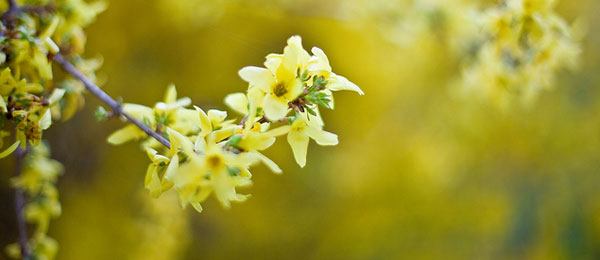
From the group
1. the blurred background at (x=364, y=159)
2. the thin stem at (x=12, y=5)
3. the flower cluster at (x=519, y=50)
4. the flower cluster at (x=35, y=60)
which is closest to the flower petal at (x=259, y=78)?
the flower cluster at (x=35, y=60)

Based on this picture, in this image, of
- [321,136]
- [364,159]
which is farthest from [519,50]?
[364,159]

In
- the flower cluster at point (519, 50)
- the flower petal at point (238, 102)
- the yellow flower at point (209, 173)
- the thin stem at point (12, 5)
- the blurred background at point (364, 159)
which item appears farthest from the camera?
the blurred background at point (364, 159)

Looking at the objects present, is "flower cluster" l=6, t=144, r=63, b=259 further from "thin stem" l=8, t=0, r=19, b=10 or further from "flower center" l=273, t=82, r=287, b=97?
"flower center" l=273, t=82, r=287, b=97

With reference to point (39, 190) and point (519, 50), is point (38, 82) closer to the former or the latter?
point (39, 190)

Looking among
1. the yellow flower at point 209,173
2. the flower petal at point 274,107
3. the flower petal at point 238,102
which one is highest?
the flower petal at point 274,107

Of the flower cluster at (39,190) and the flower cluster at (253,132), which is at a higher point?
the flower cluster at (253,132)

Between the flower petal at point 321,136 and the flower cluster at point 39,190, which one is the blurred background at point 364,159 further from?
the flower petal at point 321,136

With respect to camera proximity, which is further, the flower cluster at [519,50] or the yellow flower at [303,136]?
the flower cluster at [519,50]

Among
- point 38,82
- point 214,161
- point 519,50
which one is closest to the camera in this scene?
point 214,161
